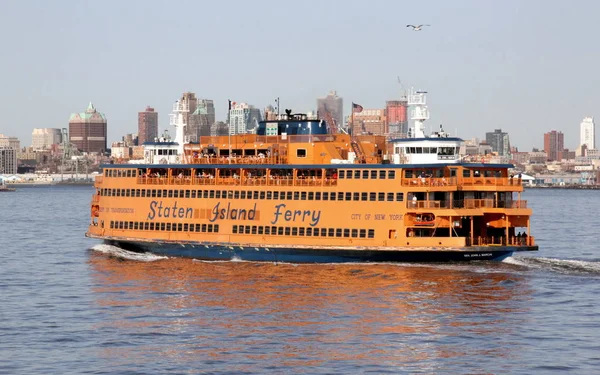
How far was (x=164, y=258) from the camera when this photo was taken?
60500mm

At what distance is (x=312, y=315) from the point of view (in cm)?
4091

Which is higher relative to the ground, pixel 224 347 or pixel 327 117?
pixel 327 117

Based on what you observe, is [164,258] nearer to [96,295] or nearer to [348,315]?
[96,295]

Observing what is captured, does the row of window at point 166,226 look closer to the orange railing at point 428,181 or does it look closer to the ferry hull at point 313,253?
the ferry hull at point 313,253

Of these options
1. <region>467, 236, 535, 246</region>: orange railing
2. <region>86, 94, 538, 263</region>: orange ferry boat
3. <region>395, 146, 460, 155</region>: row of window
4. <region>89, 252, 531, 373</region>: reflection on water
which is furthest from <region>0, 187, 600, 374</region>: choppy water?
<region>395, 146, 460, 155</region>: row of window

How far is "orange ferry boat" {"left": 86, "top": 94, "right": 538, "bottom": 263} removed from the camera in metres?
52.2

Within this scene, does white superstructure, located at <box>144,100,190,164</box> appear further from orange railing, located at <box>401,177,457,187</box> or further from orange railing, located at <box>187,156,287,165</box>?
orange railing, located at <box>401,177,457,187</box>

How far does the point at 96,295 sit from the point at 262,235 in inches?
457

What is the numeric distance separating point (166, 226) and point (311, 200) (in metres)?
9.66

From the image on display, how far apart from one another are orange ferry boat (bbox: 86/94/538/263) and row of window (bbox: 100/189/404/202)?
6 cm

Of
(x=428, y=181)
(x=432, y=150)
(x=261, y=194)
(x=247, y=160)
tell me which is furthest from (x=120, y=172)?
(x=428, y=181)

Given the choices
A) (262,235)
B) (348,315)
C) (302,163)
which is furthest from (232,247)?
(348,315)

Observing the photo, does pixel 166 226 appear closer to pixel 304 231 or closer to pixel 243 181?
pixel 243 181

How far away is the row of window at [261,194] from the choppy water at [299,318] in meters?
3.37
